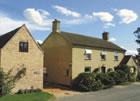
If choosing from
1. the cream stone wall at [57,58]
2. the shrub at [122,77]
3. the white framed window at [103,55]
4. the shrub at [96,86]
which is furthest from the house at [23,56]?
the shrub at [122,77]

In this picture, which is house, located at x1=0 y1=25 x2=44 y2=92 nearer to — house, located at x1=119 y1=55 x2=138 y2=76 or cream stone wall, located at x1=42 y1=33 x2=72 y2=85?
cream stone wall, located at x1=42 y1=33 x2=72 y2=85

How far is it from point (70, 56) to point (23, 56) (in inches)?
378

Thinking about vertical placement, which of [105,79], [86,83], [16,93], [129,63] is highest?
[129,63]

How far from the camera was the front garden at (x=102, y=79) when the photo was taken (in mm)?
37656

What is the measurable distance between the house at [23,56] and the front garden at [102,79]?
7219 mm

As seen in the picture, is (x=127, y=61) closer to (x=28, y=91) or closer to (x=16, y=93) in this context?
(x=28, y=91)

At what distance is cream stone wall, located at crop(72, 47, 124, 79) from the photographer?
132 feet

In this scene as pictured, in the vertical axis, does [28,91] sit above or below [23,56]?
below

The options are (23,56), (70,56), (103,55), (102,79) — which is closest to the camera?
(23,56)

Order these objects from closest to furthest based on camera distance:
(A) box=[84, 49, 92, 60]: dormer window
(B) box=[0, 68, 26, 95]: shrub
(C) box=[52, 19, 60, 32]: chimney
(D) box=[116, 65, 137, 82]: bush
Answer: (B) box=[0, 68, 26, 95]: shrub → (A) box=[84, 49, 92, 60]: dormer window → (C) box=[52, 19, 60, 32]: chimney → (D) box=[116, 65, 137, 82]: bush

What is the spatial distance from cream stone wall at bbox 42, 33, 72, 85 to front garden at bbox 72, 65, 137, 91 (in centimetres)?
234

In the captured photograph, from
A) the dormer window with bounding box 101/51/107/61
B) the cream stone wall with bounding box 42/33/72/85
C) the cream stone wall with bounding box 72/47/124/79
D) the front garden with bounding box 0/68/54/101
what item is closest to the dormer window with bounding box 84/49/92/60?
the cream stone wall with bounding box 72/47/124/79

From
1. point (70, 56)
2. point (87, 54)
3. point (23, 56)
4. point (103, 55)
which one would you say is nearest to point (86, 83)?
point (70, 56)

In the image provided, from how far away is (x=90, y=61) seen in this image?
4297cm
